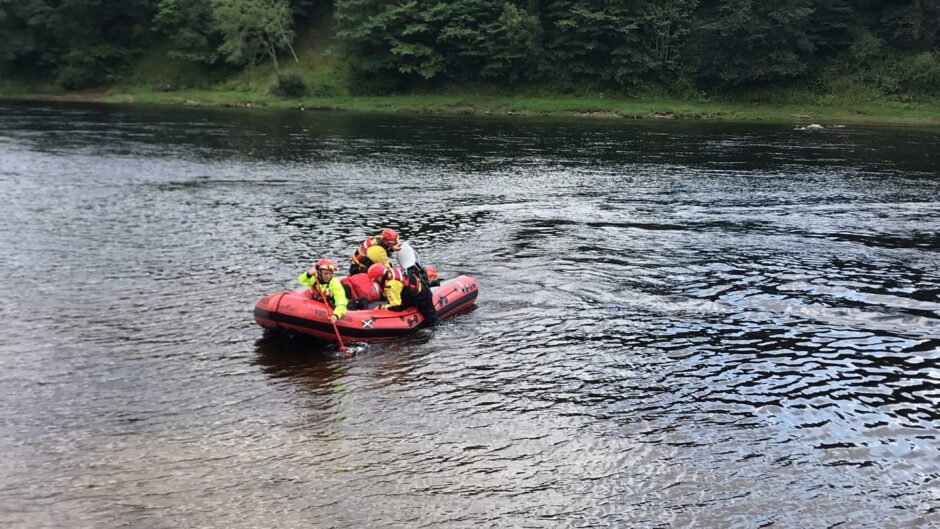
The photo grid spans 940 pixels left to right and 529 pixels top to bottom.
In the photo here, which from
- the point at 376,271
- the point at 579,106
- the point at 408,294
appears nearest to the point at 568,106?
the point at 579,106

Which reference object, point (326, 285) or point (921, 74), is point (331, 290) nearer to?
point (326, 285)

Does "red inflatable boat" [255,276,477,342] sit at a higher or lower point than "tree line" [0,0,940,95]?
lower

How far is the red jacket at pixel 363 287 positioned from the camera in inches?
626

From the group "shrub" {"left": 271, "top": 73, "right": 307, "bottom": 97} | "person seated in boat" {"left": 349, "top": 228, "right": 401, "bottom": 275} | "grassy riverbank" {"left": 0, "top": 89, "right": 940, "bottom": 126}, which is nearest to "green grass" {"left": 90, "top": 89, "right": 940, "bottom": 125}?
"grassy riverbank" {"left": 0, "top": 89, "right": 940, "bottom": 126}

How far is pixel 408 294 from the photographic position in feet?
50.4

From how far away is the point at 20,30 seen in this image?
245ft

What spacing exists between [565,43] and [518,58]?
3.80 m

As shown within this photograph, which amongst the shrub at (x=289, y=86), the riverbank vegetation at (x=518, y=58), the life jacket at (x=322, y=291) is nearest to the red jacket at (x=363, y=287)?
the life jacket at (x=322, y=291)

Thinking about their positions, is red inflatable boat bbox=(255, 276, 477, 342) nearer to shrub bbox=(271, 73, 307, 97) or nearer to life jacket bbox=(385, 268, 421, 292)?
life jacket bbox=(385, 268, 421, 292)

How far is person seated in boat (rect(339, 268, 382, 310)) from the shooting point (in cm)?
1577

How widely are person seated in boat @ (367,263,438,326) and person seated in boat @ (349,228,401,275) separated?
595 millimetres

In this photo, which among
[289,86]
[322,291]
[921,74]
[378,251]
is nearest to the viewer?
[322,291]

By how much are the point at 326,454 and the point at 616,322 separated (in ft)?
23.8

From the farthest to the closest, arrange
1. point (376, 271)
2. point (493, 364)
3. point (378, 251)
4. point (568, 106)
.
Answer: point (568, 106) → point (378, 251) → point (376, 271) → point (493, 364)
